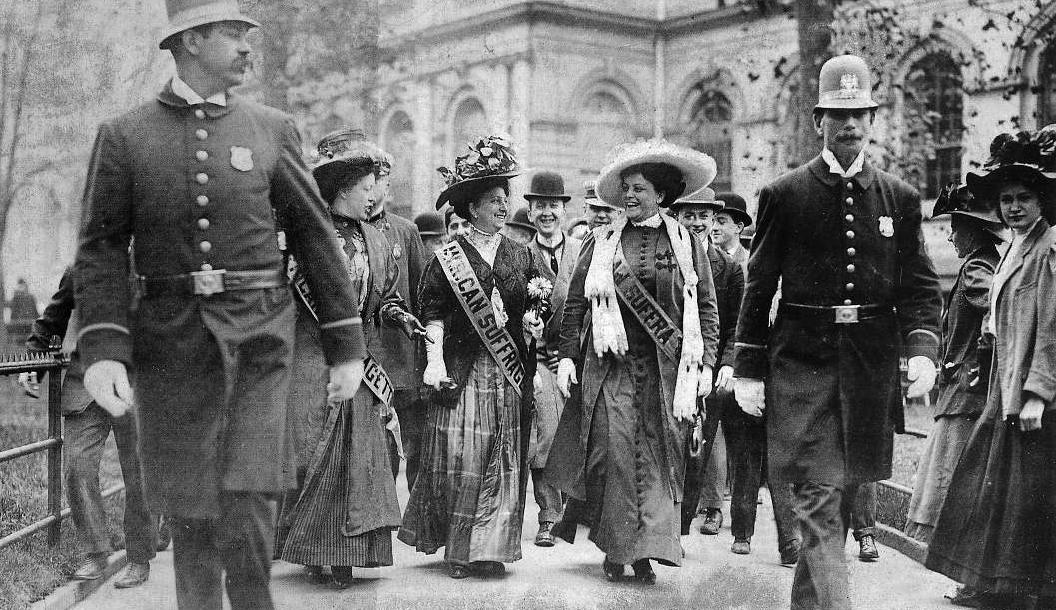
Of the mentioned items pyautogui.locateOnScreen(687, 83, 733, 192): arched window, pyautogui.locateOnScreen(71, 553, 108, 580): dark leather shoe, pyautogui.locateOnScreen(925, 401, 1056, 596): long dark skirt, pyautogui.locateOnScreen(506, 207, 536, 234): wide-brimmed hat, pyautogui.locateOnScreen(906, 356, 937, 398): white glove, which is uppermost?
pyautogui.locateOnScreen(687, 83, 733, 192): arched window

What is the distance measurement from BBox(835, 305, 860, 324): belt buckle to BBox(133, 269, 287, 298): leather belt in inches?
104

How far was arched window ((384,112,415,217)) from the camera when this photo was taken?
15.1m

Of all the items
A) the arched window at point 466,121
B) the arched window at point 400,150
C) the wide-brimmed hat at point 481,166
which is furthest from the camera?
the arched window at point 466,121

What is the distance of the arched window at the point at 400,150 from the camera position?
596 inches

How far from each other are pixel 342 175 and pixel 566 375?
5.53ft

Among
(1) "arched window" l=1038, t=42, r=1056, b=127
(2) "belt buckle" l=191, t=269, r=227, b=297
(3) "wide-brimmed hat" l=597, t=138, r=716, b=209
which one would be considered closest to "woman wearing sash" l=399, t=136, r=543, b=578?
(3) "wide-brimmed hat" l=597, t=138, r=716, b=209

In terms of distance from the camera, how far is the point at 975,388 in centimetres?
696

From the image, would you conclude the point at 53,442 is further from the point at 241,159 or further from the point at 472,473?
the point at 241,159

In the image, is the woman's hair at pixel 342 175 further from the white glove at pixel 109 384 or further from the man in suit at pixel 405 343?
the white glove at pixel 109 384

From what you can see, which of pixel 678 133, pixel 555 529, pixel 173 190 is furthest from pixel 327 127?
pixel 678 133

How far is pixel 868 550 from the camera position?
7699 millimetres

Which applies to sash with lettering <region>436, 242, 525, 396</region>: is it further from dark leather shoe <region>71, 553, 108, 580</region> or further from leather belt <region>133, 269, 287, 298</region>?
leather belt <region>133, 269, 287, 298</region>

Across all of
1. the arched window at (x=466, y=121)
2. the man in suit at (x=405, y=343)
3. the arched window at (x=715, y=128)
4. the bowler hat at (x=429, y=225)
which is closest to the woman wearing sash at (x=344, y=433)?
the man in suit at (x=405, y=343)

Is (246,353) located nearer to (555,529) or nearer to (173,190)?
(173,190)
